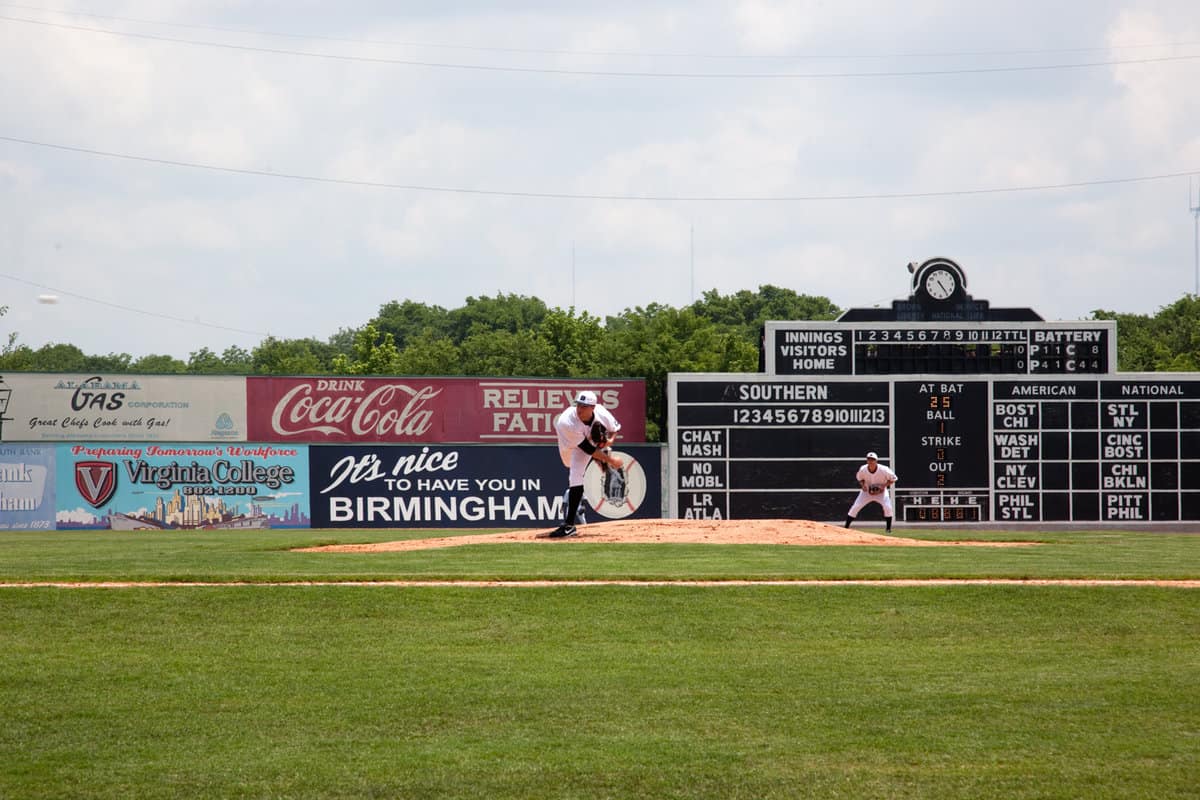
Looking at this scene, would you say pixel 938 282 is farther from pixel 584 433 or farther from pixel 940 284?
pixel 584 433

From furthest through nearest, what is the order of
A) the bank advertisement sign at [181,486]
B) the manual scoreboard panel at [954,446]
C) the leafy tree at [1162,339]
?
the leafy tree at [1162,339] < the bank advertisement sign at [181,486] < the manual scoreboard panel at [954,446]

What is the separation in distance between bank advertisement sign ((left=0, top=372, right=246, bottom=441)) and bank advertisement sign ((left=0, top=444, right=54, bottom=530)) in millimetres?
1421

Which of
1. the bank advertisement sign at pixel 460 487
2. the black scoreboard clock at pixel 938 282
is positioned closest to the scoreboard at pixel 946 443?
the black scoreboard clock at pixel 938 282

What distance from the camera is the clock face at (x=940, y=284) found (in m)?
30.4

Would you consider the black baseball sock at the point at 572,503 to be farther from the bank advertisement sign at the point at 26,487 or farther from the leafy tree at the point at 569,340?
the leafy tree at the point at 569,340

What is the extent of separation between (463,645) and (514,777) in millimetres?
3414

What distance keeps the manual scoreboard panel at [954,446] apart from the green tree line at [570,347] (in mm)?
22610

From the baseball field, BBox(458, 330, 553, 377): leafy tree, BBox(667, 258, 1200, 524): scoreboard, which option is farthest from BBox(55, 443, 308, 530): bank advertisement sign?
BBox(458, 330, 553, 377): leafy tree

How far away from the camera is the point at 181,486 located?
33.2m

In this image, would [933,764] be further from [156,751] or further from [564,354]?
[564,354]

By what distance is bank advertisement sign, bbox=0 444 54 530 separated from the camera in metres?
32.7

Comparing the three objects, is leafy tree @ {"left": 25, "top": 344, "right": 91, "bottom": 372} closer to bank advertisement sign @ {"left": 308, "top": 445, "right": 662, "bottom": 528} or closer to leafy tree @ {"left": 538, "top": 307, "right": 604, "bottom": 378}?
leafy tree @ {"left": 538, "top": 307, "right": 604, "bottom": 378}

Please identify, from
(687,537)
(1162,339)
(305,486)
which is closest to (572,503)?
(687,537)

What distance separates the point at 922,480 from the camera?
29828 millimetres
